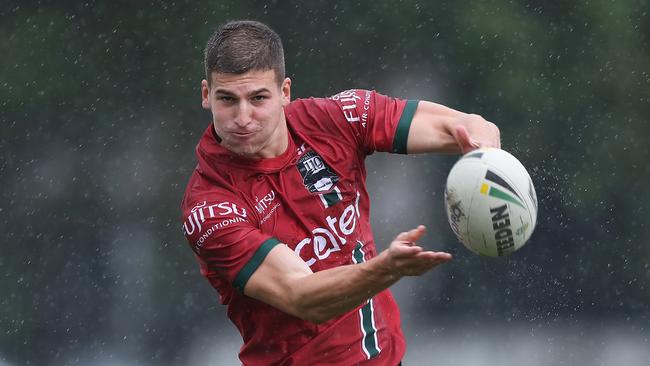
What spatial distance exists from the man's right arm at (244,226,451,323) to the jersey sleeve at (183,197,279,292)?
0.13 ft

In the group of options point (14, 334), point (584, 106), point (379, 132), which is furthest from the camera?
point (584, 106)

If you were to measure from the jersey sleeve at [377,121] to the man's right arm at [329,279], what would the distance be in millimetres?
635

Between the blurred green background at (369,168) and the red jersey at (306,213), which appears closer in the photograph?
the red jersey at (306,213)

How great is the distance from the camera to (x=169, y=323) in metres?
7.55

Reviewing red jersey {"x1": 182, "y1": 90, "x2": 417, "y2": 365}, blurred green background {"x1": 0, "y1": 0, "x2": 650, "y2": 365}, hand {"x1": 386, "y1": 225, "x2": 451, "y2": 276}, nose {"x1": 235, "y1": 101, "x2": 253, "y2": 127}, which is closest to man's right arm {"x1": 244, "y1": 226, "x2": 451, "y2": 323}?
hand {"x1": 386, "y1": 225, "x2": 451, "y2": 276}

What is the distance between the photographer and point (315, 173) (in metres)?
4.50

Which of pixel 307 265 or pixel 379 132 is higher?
pixel 379 132

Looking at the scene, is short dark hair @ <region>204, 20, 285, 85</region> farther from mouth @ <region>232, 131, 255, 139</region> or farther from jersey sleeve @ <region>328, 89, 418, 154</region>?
jersey sleeve @ <region>328, 89, 418, 154</region>

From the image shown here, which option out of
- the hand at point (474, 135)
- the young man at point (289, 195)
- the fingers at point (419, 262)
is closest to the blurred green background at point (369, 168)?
the young man at point (289, 195)

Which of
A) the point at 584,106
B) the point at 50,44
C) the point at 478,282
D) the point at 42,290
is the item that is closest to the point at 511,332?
the point at 478,282

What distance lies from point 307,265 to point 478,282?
12.1 ft

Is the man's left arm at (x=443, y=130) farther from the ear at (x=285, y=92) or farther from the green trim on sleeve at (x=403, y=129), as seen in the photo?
the ear at (x=285, y=92)

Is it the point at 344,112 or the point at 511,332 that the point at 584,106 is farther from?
the point at 344,112

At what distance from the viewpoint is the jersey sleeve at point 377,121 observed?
15.0ft
